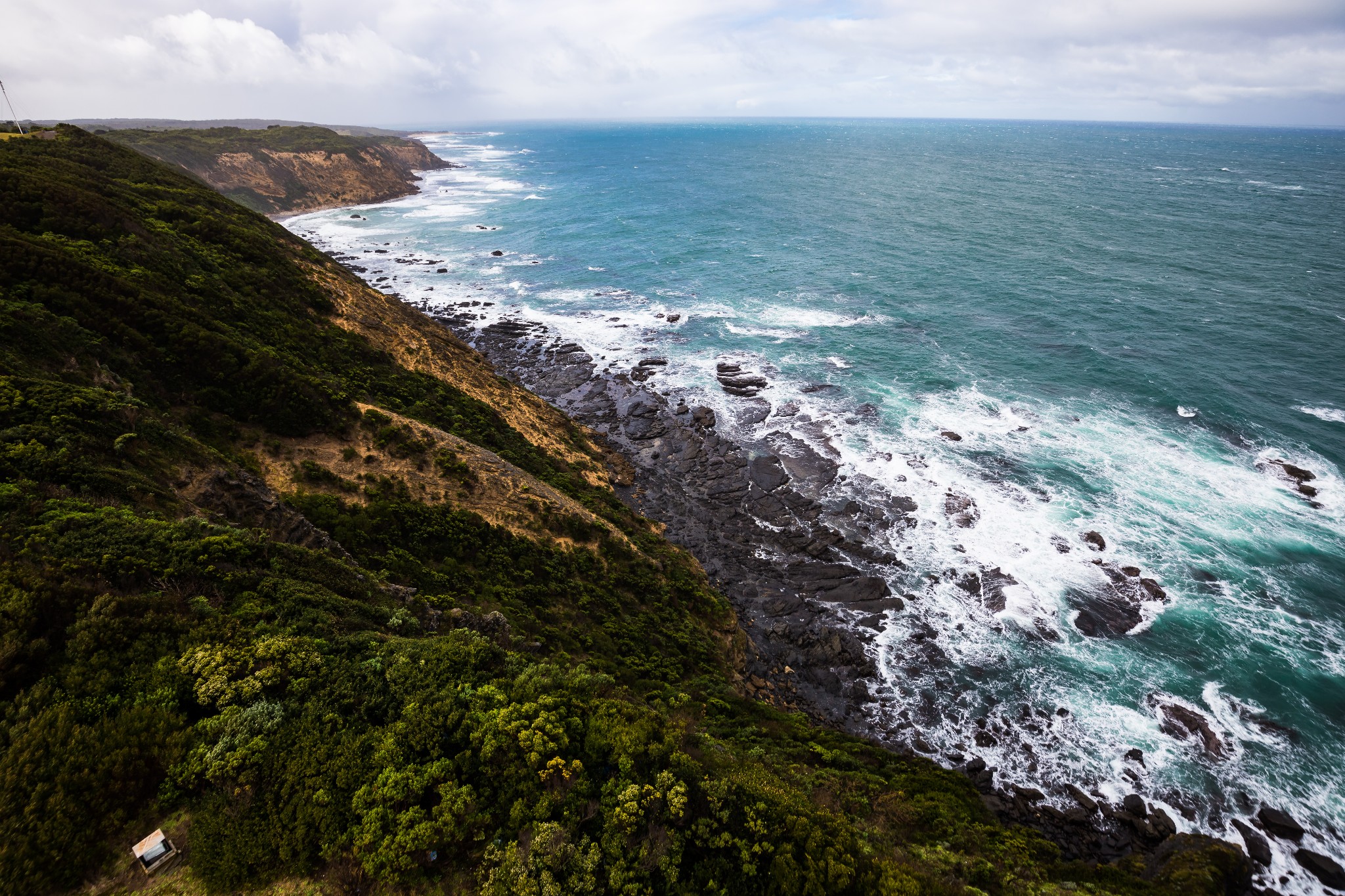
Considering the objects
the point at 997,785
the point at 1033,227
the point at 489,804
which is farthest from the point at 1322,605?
the point at 1033,227

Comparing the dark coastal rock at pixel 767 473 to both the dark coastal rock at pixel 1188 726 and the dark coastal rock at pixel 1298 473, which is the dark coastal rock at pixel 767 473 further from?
the dark coastal rock at pixel 1298 473

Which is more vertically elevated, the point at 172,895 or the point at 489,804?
the point at 172,895

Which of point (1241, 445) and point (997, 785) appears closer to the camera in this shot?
point (997, 785)

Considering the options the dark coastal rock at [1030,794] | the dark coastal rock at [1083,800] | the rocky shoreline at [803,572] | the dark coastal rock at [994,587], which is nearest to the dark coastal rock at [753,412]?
the rocky shoreline at [803,572]

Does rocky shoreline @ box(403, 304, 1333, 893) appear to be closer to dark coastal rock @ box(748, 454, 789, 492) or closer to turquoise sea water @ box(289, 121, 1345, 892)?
dark coastal rock @ box(748, 454, 789, 492)

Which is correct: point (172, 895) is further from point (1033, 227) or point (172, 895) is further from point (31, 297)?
point (1033, 227)

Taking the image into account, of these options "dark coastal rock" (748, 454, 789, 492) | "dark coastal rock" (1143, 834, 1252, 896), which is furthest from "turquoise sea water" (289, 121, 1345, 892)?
"dark coastal rock" (748, 454, 789, 492)

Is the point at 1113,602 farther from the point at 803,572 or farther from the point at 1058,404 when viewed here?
the point at 1058,404
